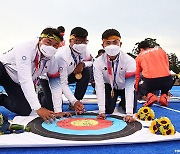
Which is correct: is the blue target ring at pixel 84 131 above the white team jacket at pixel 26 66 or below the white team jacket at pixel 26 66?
below

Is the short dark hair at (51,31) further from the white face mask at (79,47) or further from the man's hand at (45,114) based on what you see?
the man's hand at (45,114)

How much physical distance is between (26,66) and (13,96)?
28.2 inches

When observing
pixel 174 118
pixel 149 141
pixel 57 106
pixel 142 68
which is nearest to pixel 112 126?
pixel 149 141

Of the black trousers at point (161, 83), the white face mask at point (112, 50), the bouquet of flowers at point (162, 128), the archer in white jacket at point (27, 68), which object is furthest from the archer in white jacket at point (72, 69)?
the black trousers at point (161, 83)

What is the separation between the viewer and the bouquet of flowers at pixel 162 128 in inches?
90.5

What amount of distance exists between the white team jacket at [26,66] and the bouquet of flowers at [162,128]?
1040 millimetres

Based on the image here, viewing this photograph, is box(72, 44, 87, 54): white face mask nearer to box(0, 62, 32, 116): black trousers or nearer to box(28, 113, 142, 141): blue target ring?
box(0, 62, 32, 116): black trousers

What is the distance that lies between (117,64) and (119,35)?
37cm

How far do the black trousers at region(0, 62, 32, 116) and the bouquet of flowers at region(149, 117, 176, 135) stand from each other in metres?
1.46

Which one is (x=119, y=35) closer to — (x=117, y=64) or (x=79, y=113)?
(x=117, y=64)

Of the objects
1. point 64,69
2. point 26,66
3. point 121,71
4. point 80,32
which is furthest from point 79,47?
point 26,66

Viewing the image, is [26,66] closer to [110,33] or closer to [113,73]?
[110,33]

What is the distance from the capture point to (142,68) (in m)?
4.82

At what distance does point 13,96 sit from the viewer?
335 centimetres
